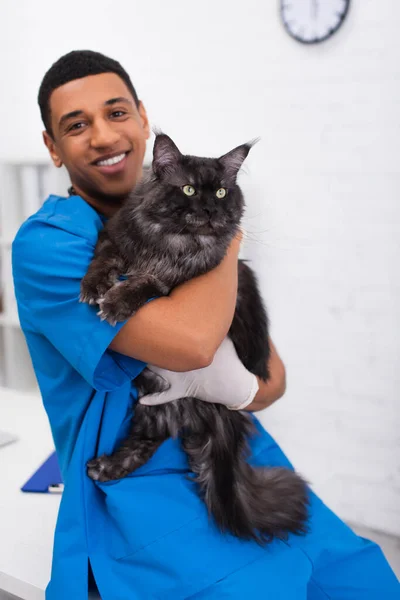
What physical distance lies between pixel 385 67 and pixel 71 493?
72.2 inches

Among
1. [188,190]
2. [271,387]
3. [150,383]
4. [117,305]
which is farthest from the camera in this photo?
[271,387]

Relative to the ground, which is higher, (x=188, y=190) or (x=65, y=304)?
(x=188, y=190)

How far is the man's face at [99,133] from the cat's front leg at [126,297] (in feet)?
1.42

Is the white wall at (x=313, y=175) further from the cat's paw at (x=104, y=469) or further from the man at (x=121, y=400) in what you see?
the cat's paw at (x=104, y=469)

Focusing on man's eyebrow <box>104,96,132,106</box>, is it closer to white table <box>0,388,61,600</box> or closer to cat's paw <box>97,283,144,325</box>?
cat's paw <box>97,283,144,325</box>

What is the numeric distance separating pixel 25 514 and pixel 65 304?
3.25 feet

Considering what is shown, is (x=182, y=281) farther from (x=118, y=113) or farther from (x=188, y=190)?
(x=118, y=113)

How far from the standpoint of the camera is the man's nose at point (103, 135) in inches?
53.9

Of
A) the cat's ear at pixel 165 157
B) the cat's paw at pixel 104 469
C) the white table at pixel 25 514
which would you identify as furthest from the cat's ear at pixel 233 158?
the white table at pixel 25 514

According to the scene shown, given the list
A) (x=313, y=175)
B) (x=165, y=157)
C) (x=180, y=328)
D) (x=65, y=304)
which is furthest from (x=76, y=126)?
(x=313, y=175)

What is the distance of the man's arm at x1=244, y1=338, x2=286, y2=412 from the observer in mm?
1489

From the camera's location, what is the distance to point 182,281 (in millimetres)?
1247

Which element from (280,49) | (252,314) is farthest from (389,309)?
(280,49)

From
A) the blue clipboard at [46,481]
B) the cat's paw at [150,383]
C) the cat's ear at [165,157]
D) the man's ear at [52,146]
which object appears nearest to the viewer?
the cat's ear at [165,157]
